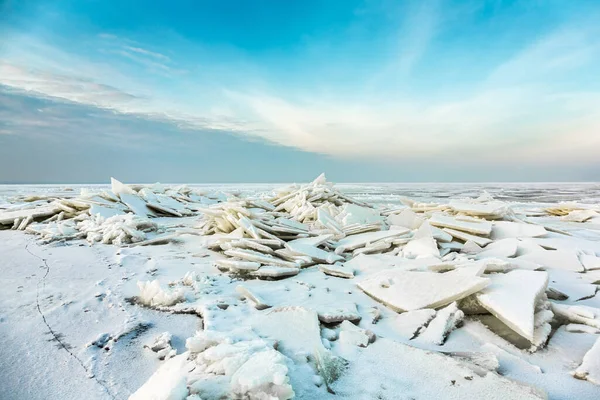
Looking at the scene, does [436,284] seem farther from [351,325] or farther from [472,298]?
[351,325]

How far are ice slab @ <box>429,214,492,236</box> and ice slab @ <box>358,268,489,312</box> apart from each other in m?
2.14

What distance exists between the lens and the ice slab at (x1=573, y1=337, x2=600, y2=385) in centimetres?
157

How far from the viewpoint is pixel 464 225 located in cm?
458

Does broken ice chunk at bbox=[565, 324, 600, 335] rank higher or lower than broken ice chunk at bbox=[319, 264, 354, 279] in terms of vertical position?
higher

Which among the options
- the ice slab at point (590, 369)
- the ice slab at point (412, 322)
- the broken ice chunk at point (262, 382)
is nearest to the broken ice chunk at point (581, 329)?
the ice slab at point (590, 369)

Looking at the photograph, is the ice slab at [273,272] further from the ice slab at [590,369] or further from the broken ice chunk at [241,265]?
the ice slab at [590,369]

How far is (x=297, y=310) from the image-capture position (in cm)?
228

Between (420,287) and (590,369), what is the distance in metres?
1.03

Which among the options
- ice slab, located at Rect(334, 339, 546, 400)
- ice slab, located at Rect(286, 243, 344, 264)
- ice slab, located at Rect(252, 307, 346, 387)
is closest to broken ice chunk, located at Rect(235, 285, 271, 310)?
ice slab, located at Rect(252, 307, 346, 387)

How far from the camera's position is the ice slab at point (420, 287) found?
2229 millimetres

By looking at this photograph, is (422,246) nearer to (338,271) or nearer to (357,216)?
(338,271)

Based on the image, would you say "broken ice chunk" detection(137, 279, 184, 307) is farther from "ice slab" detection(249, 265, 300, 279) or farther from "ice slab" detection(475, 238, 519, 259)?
"ice slab" detection(475, 238, 519, 259)

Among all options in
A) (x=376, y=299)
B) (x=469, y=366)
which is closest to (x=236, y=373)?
(x=469, y=366)

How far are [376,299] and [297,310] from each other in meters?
0.71
